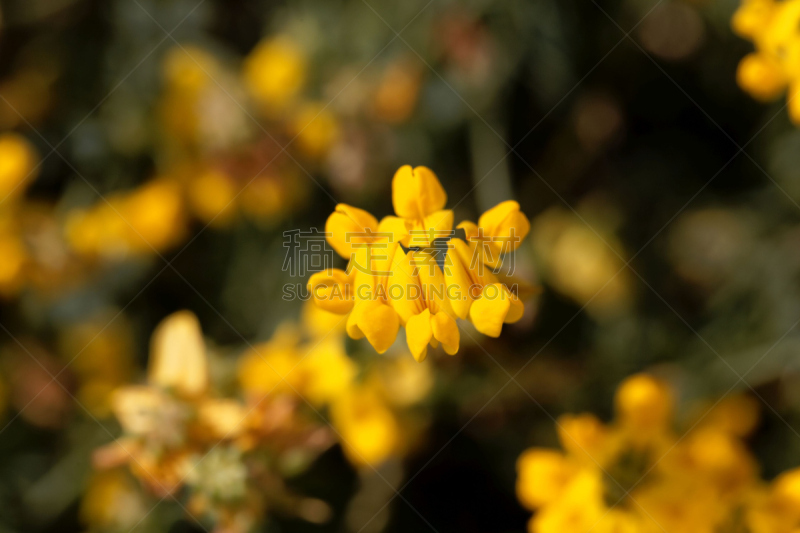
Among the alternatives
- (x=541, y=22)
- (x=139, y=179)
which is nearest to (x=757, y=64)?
(x=541, y=22)

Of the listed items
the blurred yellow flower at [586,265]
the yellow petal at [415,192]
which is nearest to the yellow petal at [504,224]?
the yellow petal at [415,192]

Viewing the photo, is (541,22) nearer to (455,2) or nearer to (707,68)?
(455,2)

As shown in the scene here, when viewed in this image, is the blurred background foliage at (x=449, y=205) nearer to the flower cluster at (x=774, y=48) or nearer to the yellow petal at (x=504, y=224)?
the flower cluster at (x=774, y=48)

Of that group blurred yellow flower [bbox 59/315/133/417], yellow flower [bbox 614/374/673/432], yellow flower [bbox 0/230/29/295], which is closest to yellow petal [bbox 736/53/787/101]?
yellow flower [bbox 614/374/673/432]

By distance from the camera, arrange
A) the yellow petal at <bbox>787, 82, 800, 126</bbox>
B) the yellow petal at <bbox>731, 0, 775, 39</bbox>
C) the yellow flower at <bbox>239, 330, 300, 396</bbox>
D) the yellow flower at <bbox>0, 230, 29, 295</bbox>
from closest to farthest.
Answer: the yellow petal at <bbox>787, 82, 800, 126</bbox>, the yellow petal at <bbox>731, 0, 775, 39</bbox>, the yellow flower at <bbox>239, 330, 300, 396</bbox>, the yellow flower at <bbox>0, 230, 29, 295</bbox>

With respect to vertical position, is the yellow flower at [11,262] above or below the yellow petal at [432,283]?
below

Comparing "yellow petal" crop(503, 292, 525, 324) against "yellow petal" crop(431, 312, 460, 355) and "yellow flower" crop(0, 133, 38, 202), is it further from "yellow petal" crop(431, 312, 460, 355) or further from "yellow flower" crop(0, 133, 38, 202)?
"yellow flower" crop(0, 133, 38, 202)
